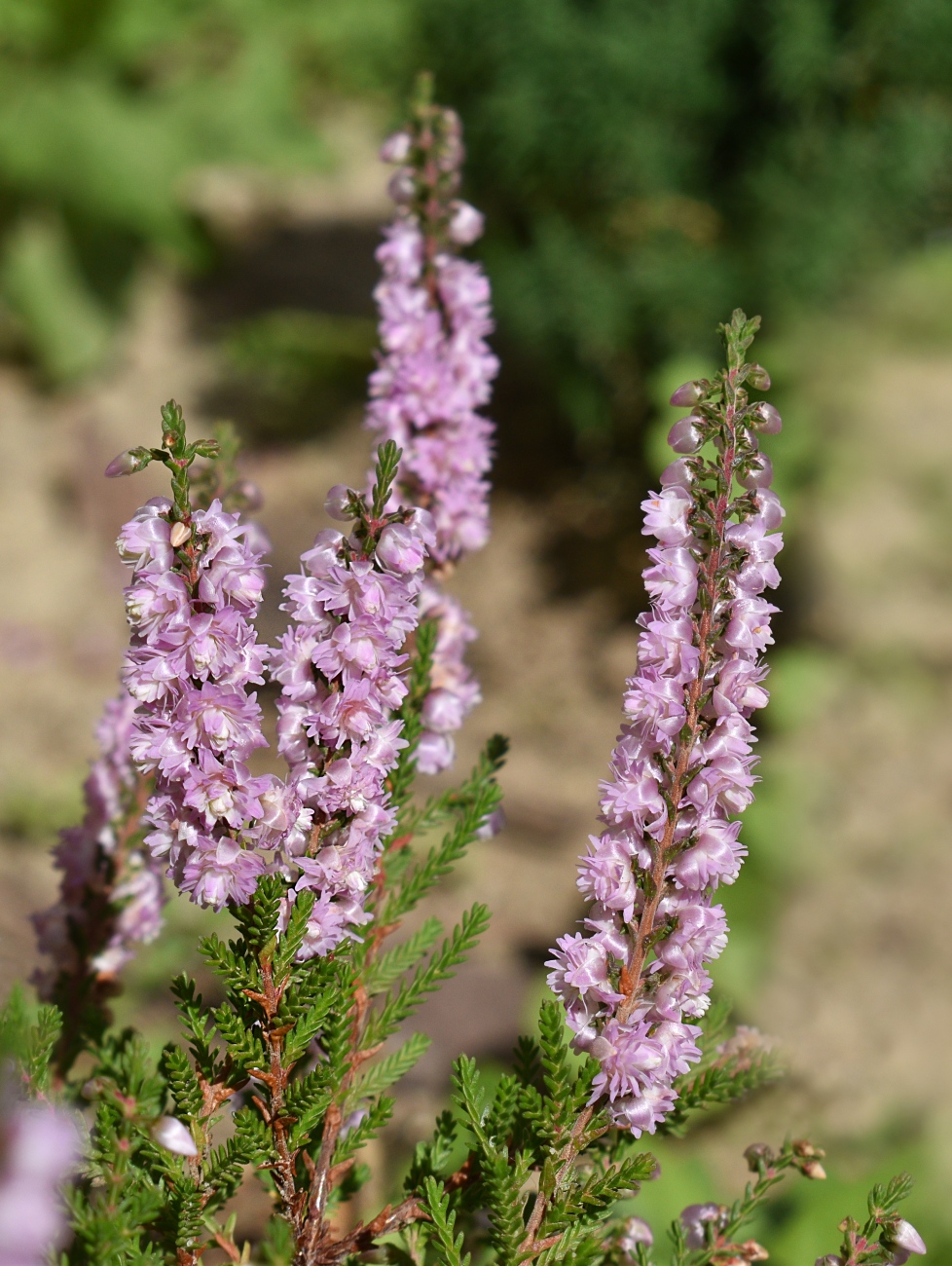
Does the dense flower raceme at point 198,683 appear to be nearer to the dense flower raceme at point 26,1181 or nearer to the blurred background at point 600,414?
the dense flower raceme at point 26,1181

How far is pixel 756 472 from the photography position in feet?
3.27

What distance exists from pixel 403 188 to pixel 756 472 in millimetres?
759

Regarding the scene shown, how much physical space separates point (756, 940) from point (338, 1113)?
3019 mm

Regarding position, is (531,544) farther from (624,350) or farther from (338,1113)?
(338,1113)

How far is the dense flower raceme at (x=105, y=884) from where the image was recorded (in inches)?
59.0

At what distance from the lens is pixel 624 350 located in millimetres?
5621

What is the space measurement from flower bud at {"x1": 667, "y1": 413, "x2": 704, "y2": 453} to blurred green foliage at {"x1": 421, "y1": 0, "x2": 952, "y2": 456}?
174 inches

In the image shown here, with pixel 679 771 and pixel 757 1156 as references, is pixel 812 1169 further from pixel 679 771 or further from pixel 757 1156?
pixel 679 771

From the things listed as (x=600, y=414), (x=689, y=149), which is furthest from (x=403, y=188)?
(x=600, y=414)

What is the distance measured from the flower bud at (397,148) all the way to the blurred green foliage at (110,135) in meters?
5.05

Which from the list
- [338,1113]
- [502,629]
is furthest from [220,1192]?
[502,629]

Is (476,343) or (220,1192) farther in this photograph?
(476,343)

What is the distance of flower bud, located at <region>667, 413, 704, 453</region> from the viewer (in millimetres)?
993

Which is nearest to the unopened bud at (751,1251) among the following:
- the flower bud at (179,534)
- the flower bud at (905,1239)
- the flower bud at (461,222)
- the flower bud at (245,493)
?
the flower bud at (905,1239)
